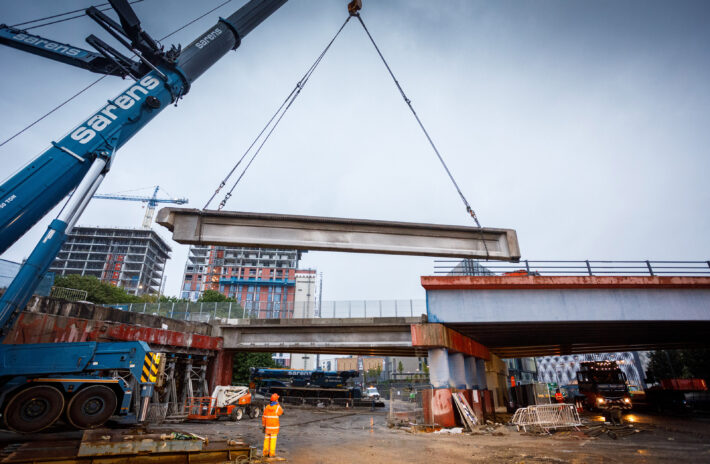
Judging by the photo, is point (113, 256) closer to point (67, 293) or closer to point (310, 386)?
point (67, 293)

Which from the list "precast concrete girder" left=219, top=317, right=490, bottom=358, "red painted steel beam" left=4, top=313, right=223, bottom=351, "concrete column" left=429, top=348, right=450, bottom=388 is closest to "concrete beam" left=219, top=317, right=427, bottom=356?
"precast concrete girder" left=219, top=317, right=490, bottom=358

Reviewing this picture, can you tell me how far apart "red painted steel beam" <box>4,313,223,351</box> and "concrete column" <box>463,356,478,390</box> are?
1678cm

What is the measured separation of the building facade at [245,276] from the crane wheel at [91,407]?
330ft

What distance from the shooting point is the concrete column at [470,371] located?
2159cm

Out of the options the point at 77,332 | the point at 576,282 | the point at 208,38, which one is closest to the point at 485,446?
the point at 576,282

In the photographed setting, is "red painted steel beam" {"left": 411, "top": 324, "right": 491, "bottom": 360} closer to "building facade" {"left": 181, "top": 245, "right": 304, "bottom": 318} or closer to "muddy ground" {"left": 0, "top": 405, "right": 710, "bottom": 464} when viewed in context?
"muddy ground" {"left": 0, "top": 405, "right": 710, "bottom": 464}

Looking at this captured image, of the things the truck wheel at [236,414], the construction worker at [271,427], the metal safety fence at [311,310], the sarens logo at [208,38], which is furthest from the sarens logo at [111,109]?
the metal safety fence at [311,310]

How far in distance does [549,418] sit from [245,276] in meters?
108

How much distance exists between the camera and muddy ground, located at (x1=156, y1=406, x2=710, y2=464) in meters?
9.52

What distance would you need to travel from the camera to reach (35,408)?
10.0 m

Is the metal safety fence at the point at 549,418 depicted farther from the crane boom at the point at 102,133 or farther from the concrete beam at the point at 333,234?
the crane boom at the point at 102,133

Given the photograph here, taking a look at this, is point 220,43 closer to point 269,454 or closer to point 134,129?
point 134,129

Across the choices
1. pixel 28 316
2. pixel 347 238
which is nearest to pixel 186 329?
pixel 28 316

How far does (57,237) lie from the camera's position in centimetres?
905
